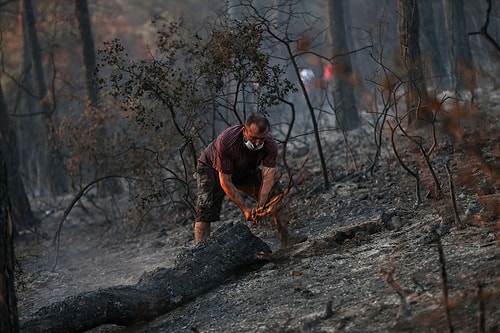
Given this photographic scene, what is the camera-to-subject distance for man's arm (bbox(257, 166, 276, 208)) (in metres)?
7.23

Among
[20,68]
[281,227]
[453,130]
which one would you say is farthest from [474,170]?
[20,68]

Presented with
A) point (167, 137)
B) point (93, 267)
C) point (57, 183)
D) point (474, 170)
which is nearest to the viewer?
point (474, 170)

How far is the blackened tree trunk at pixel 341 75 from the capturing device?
17.0m

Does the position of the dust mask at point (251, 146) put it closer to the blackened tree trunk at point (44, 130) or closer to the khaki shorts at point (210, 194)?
the khaki shorts at point (210, 194)

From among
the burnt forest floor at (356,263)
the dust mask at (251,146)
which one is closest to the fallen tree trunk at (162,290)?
the burnt forest floor at (356,263)

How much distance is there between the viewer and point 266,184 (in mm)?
7234

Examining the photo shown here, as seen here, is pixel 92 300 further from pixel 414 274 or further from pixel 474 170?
pixel 474 170

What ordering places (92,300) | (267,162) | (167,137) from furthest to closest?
(167,137)
(267,162)
(92,300)

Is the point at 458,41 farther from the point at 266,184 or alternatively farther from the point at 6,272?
the point at 6,272

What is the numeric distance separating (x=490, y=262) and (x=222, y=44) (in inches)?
183

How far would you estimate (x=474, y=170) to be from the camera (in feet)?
28.5

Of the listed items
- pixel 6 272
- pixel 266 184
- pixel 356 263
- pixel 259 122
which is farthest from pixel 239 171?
pixel 6 272

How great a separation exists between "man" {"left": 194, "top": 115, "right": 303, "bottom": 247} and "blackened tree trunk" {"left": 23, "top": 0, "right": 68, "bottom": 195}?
726cm

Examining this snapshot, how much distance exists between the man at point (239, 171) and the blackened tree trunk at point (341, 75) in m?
7.96
